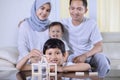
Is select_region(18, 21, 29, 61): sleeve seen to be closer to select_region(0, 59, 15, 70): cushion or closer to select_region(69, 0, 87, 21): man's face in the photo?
select_region(0, 59, 15, 70): cushion

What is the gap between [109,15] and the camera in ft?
7.63

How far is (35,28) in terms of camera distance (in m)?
2.27

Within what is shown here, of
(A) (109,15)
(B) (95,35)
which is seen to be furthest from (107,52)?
(A) (109,15)

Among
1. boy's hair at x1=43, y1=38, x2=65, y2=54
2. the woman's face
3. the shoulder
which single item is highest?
the woman's face

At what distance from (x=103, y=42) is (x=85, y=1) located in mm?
A: 398

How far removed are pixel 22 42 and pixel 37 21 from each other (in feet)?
0.73

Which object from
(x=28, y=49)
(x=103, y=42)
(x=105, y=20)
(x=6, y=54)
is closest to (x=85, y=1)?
(x=105, y=20)

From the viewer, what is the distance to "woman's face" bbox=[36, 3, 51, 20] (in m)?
2.27

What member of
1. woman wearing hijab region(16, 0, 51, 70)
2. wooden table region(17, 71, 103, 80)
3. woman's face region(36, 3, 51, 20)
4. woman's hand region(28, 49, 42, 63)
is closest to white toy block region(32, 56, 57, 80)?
wooden table region(17, 71, 103, 80)

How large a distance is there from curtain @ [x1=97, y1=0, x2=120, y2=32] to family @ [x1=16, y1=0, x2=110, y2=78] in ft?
0.24

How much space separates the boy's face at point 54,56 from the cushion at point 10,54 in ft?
1.00

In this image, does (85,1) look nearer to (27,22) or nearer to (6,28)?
A: (27,22)

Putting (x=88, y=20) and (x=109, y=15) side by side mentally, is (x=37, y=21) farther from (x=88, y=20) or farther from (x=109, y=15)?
(x=109, y=15)

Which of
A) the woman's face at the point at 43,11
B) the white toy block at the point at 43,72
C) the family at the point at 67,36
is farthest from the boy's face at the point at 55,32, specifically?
the white toy block at the point at 43,72
